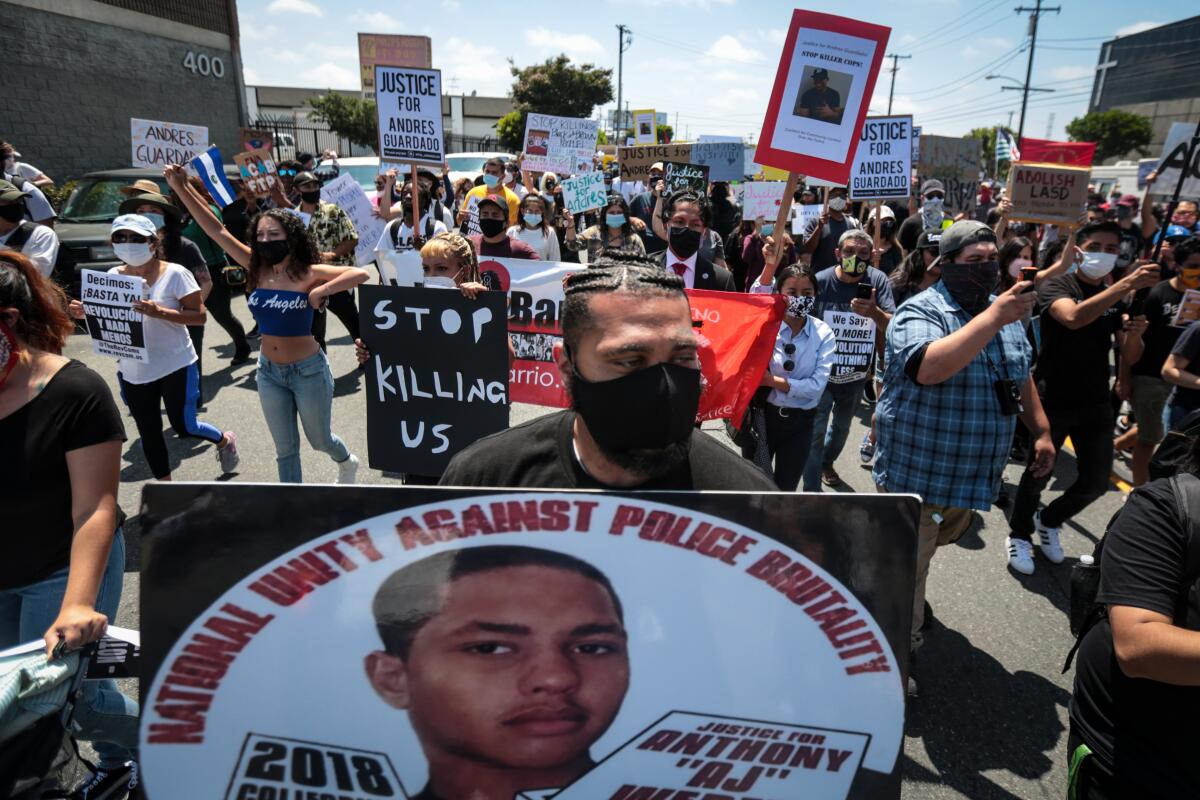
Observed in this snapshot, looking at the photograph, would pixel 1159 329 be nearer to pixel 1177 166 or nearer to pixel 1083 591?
pixel 1177 166

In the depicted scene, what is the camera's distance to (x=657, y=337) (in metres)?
1.57

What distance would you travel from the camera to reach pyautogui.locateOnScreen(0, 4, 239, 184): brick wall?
18.5m

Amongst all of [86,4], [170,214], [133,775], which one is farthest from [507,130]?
[133,775]

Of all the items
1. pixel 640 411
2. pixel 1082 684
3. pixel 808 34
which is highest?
pixel 808 34

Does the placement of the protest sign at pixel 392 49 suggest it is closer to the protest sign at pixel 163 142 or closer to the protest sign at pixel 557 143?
the protest sign at pixel 557 143

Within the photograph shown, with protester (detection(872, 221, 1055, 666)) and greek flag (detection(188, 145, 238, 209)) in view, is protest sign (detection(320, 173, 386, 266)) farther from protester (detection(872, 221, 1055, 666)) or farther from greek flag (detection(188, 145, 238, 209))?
protester (detection(872, 221, 1055, 666))

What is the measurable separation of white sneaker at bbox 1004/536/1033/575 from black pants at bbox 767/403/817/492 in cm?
153

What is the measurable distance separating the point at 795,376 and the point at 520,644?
3.29m

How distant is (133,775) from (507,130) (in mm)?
44700

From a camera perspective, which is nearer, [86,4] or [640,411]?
[640,411]

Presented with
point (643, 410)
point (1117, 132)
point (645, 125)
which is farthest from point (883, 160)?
point (1117, 132)

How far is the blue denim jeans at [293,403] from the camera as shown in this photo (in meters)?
4.32

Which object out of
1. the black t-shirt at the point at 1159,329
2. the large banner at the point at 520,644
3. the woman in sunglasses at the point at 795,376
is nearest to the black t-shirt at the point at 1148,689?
the large banner at the point at 520,644

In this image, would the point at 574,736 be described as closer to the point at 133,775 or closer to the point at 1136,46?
the point at 133,775
